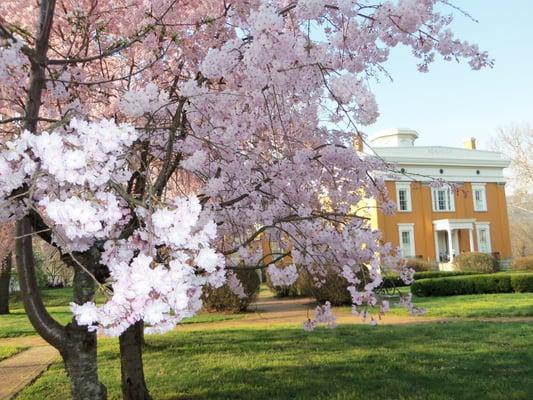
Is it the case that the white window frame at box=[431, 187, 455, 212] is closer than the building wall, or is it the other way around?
the building wall

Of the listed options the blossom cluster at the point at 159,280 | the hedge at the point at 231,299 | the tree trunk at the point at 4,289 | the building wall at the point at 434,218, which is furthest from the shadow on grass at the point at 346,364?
the building wall at the point at 434,218

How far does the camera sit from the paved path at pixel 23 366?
7638mm

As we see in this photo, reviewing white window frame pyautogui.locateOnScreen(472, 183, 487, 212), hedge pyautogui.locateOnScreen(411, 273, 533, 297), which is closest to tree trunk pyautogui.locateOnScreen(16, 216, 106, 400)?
hedge pyautogui.locateOnScreen(411, 273, 533, 297)

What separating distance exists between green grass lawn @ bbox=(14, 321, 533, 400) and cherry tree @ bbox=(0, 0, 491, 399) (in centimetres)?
119

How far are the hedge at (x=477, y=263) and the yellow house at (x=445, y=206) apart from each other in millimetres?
4216

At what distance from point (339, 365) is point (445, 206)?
31754 millimetres

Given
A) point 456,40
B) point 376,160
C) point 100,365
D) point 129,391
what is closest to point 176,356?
point 100,365

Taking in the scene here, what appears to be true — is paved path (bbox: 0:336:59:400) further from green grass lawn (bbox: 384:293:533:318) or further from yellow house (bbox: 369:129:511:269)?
yellow house (bbox: 369:129:511:269)

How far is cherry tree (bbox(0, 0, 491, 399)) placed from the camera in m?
2.25

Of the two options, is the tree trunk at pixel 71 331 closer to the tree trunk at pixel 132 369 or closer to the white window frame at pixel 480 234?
the tree trunk at pixel 132 369

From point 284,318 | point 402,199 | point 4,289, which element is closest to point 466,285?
point 284,318

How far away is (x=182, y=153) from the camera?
4.70m

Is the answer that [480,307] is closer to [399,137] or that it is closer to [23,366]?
[23,366]

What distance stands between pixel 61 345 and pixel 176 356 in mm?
5228
